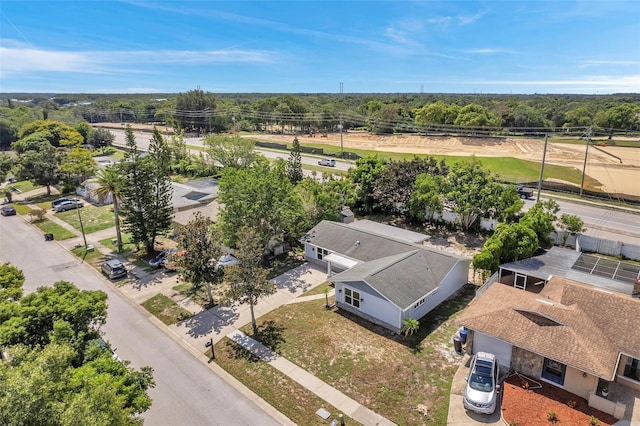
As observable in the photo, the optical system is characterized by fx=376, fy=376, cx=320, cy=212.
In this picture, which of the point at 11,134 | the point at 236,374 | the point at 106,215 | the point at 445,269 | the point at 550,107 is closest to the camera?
the point at 236,374

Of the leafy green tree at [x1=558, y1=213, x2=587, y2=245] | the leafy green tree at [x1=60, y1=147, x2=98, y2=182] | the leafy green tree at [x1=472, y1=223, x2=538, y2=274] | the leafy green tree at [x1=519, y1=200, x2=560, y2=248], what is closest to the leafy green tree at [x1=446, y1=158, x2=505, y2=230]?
the leafy green tree at [x1=519, y1=200, x2=560, y2=248]

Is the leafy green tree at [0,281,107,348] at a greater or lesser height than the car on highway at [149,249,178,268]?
greater

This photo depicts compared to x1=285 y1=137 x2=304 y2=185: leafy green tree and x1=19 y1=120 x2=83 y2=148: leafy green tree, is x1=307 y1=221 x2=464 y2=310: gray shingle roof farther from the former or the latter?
x1=19 y1=120 x2=83 y2=148: leafy green tree

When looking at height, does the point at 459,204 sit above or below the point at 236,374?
above

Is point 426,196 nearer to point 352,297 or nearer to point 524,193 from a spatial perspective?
point 352,297

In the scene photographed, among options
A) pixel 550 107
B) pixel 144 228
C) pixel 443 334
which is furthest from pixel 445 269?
pixel 550 107

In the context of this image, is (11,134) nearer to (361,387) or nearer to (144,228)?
(144,228)

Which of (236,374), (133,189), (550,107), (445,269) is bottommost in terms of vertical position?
(236,374)
